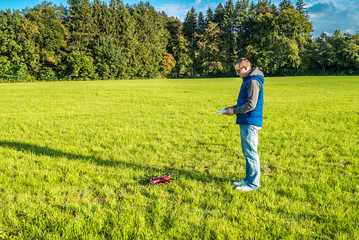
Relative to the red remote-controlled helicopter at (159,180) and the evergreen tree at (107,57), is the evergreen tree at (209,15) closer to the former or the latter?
the evergreen tree at (107,57)

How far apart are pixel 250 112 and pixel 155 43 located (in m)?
71.9

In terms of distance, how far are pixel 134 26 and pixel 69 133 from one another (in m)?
66.8

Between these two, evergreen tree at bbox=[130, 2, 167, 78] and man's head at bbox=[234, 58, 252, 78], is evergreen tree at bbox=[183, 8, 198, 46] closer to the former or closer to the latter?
evergreen tree at bbox=[130, 2, 167, 78]

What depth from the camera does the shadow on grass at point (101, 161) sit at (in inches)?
188

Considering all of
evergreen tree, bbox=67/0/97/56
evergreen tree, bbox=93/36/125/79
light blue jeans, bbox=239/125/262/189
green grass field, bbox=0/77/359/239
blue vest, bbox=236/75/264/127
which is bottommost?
green grass field, bbox=0/77/359/239

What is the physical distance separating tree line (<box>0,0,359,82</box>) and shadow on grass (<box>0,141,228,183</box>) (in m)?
52.2

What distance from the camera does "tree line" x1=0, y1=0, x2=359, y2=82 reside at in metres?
53.0

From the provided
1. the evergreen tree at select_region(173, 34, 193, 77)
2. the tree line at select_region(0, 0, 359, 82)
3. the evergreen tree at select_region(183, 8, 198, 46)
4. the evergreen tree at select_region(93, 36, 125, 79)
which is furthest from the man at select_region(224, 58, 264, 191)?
the evergreen tree at select_region(183, 8, 198, 46)

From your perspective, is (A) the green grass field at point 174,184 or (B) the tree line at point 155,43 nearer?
(A) the green grass field at point 174,184

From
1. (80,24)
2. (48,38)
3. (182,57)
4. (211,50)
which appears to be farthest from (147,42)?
(48,38)

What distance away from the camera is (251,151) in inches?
163

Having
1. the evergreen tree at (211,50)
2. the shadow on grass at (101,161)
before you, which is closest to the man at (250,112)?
the shadow on grass at (101,161)

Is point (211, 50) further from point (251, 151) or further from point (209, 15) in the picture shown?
point (251, 151)

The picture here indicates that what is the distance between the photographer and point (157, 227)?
315 cm
